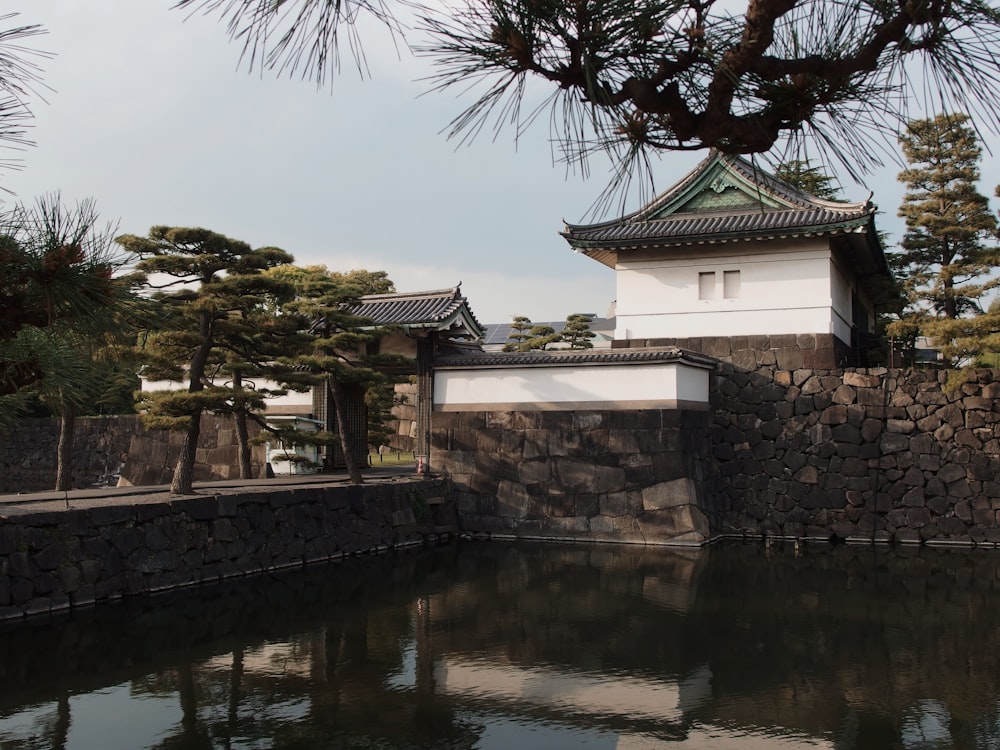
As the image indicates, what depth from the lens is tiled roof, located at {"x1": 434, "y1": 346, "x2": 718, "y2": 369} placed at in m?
→ 12.7

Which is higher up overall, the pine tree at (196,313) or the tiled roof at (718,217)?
the tiled roof at (718,217)

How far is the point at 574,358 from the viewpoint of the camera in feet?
43.5

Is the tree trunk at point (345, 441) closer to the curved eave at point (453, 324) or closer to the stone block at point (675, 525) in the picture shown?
the curved eave at point (453, 324)

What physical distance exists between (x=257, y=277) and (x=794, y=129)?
8.88 meters

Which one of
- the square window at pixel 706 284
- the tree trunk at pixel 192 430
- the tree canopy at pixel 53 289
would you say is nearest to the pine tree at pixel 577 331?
the square window at pixel 706 284

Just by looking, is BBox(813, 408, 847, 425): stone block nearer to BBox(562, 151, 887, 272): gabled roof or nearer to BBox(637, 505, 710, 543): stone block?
BBox(637, 505, 710, 543): stone block

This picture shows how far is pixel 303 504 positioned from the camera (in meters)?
10.9

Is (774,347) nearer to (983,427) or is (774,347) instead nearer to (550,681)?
(983,427)

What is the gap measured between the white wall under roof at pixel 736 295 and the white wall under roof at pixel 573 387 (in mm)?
1063

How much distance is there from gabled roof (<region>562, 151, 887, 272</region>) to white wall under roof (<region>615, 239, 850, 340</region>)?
0.37 meters

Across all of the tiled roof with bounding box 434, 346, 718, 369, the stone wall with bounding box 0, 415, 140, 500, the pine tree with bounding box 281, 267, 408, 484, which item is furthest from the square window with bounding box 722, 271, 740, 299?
the stone wall with bounding box 0, 415, 140, 500

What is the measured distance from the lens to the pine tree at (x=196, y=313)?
10.4m

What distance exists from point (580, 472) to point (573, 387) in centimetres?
130

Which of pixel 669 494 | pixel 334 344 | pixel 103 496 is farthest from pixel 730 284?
pixel 103 496
